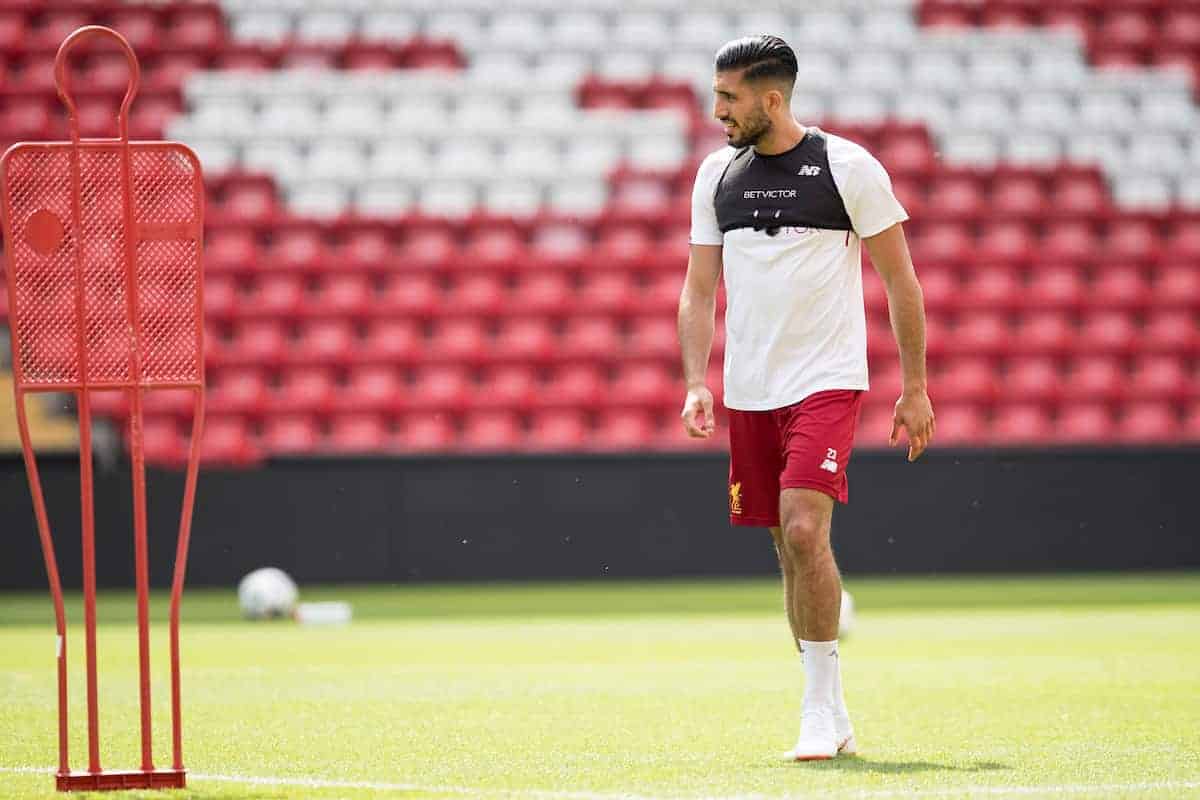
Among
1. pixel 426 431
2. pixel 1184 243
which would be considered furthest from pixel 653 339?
pixel 1184 243

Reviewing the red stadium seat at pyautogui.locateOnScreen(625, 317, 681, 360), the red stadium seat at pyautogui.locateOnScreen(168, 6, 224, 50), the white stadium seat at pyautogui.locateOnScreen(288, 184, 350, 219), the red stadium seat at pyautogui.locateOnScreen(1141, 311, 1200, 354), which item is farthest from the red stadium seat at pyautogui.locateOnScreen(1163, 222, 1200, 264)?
the red stadium seat at pyautogui.locateOnScreen(168, 6, 224, 50)

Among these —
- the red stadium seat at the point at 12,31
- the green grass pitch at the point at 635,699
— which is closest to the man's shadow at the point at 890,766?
the green grass pitch at the point at 635,699

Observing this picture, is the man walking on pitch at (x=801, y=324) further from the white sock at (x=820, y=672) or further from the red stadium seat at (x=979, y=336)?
the red stadium seat at (x=979, y=336)

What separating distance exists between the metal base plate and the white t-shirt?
6.01 feet

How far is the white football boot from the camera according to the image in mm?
4594

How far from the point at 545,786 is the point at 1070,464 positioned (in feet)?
28.8

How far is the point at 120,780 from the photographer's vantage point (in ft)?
13.2

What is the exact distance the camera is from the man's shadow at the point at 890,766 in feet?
14.4

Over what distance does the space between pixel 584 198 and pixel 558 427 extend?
107 inches

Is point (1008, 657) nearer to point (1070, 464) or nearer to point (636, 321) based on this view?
point (1070, 464)

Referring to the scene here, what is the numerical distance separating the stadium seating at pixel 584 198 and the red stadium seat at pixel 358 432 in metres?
0.03

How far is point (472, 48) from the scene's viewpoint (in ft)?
57.7

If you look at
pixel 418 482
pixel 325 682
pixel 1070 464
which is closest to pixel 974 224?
pixel 1070 464

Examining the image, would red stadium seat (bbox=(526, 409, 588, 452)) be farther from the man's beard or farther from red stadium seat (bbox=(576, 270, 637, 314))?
the man's beard
